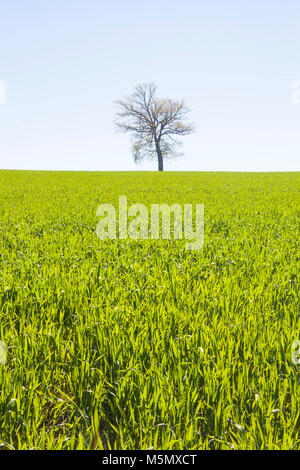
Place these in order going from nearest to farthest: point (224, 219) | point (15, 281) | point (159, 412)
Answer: point (159, 412)
point (15, 281)
point (224, 219)

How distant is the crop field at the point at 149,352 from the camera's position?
2.31 meters

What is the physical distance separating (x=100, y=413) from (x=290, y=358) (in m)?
1.66

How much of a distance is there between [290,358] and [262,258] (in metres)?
3.38

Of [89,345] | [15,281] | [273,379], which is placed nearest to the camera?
[273,379]

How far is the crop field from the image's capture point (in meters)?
2.31

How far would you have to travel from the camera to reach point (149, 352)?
9.92 ft

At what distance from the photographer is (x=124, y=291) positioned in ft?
14.6

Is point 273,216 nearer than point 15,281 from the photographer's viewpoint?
No

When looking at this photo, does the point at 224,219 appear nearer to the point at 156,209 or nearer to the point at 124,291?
the point at 156,209

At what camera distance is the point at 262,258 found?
613cm

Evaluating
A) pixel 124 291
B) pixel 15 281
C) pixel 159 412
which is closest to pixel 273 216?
pixel 124 291
